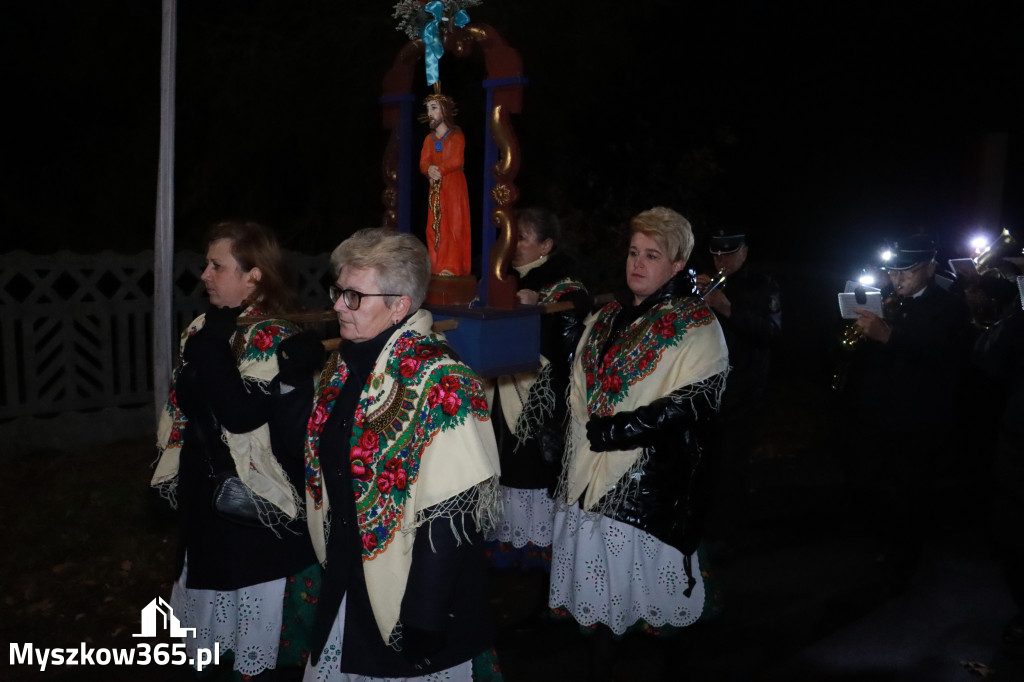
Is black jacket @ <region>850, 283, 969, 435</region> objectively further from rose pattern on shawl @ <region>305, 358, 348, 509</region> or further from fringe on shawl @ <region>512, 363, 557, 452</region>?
rose pattern on shawl @ <region>305, 358, 348, 509</region>

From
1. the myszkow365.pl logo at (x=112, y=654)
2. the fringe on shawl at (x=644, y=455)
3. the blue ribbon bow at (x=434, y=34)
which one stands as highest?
the blue ribbon bow at (x=434, y=34)

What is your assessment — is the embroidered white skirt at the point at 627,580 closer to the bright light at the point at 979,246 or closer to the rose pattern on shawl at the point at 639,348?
the rose pattern on shawl at the point at 639,348

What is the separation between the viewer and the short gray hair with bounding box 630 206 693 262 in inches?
148

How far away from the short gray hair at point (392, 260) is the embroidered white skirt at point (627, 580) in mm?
1488

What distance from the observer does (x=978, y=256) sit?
6.12 meters

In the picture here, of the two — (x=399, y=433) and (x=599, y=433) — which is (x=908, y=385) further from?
(x=399, y=433)

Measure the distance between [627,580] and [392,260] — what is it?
71.6 inches

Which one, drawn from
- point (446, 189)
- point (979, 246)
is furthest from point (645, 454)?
point (979, 246)

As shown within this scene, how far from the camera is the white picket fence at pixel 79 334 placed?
7500mm

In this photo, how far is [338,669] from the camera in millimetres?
2734

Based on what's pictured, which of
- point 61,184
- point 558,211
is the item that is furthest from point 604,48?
point 61,184

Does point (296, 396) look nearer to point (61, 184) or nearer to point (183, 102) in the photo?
point (183, 102)

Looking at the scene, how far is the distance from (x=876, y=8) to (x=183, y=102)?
27.6ft

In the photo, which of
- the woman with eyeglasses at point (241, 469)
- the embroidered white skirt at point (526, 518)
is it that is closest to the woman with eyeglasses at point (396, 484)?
the woman with eyeglasses at point (241, 469)
